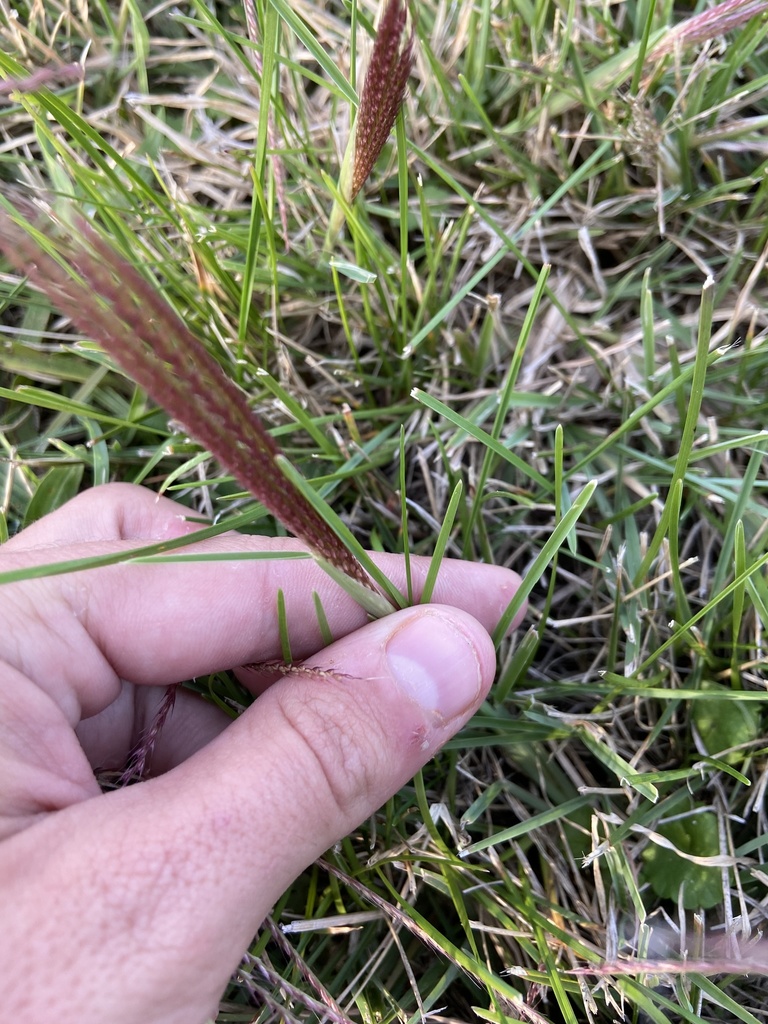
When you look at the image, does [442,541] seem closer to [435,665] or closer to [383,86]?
[435,665]

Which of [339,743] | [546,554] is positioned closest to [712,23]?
[546,554]

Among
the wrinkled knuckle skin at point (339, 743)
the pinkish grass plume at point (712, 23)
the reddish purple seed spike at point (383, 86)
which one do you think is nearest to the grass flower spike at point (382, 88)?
the reddish purple seed spike at point (383, 86)

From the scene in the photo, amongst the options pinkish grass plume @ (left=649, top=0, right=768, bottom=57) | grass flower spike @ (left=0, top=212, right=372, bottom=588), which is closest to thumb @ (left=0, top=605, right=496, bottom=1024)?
grass flower spike @ (left=0, top=212, right=372, bottom=588)

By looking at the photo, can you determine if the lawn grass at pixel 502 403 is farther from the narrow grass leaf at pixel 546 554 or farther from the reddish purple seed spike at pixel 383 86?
the reddish purple seed spike at pixel 383 86

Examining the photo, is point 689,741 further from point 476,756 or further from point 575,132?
point 575,132

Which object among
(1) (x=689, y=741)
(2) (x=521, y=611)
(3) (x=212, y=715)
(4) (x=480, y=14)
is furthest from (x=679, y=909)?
(4) (x=480, y=14)

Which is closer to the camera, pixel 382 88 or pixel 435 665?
pixel 382 88

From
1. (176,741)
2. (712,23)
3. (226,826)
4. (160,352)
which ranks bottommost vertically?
(176,741)
